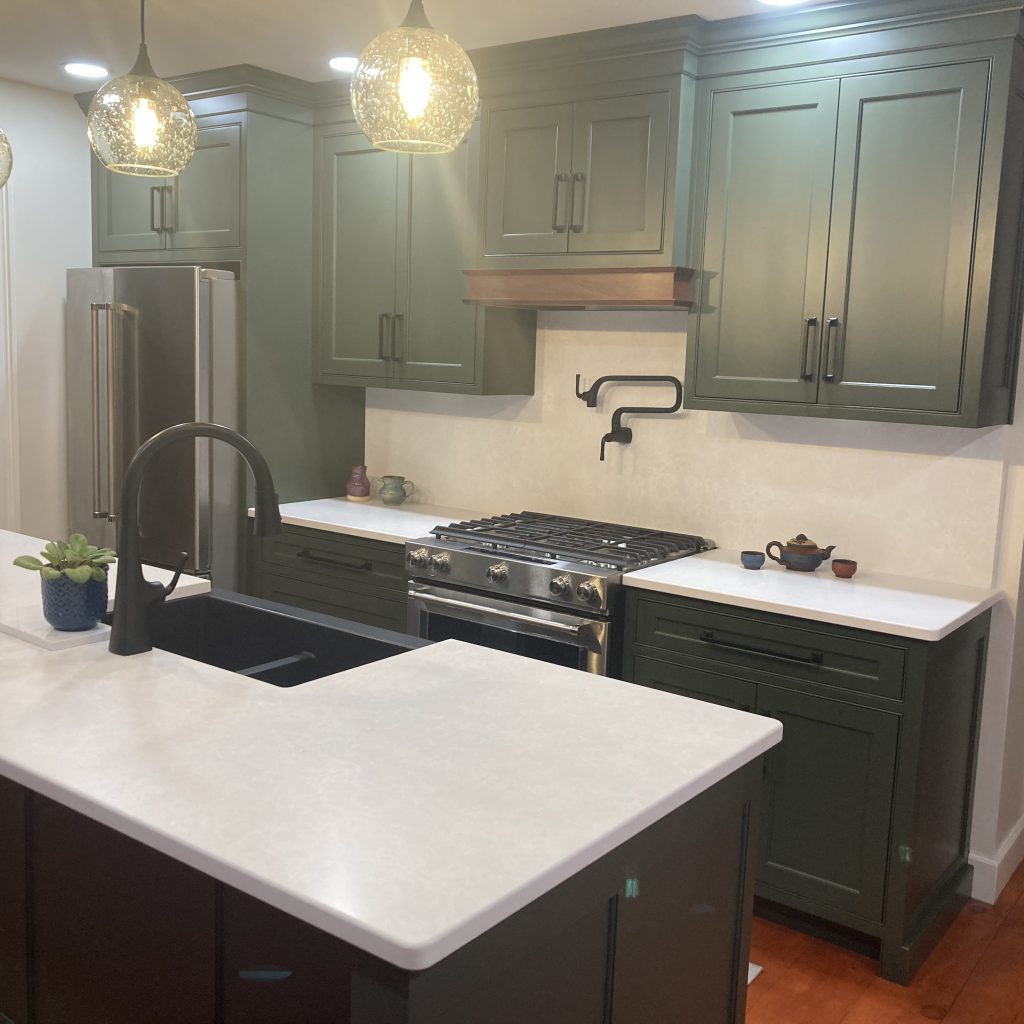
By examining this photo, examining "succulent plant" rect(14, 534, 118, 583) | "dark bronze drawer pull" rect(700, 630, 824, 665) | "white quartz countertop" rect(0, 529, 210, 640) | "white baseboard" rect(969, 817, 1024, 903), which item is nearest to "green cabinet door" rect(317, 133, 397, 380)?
"white quartz countertop" rect(0, 529, 210, 640)

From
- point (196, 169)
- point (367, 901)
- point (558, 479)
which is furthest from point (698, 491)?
point (367, 901)

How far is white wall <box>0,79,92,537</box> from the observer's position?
4.50 m

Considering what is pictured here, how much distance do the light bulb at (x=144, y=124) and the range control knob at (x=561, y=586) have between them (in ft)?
5.32

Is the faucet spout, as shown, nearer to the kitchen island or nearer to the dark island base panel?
the kitchen island

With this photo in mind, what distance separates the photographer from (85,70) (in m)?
4.14

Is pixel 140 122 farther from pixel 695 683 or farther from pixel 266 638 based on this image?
pixel 695 683

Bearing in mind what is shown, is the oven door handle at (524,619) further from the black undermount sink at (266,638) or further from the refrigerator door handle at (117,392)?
the refrigerator door handle at (117,392)

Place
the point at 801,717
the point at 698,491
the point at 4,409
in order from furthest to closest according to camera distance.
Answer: the point at 4,409 < the point at 698,491 < the point at 801,717

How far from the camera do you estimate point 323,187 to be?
425 centimetres

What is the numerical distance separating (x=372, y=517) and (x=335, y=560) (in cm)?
24

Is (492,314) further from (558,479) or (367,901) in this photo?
(367,901)

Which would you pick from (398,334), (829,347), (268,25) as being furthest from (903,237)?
(268,25)

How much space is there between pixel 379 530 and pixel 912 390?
1.81m

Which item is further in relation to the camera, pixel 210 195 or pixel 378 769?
pixel 210 195
